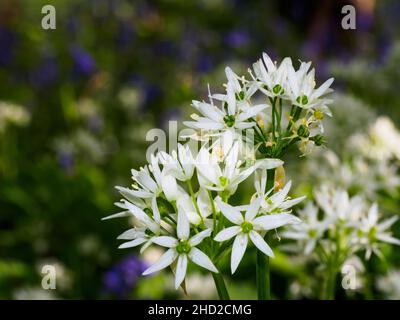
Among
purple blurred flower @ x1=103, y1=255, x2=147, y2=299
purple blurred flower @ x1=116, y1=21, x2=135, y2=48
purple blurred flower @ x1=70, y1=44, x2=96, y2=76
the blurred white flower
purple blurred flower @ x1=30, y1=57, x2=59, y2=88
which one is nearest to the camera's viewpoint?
the blurred white flower

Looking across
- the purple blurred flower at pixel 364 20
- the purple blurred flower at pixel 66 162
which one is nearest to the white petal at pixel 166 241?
the purple blurred flower at pixel 66 162

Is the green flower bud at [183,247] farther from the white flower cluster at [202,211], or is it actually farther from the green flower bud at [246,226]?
the green flower bud at [246,226]

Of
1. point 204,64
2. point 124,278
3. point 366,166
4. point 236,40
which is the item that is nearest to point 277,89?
point 366,166

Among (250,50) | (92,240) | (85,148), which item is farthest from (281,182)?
(250,50)

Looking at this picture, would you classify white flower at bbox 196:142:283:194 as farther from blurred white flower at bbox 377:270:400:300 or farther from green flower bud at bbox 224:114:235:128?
blurred white flower at bbox 377:270:400:300

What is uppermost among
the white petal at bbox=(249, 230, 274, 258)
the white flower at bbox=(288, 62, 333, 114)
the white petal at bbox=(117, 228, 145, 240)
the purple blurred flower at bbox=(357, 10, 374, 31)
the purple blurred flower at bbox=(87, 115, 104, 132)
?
the purple blurred flower at bbox=(357, 10, 374, 31)

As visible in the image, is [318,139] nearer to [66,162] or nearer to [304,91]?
[304,91]

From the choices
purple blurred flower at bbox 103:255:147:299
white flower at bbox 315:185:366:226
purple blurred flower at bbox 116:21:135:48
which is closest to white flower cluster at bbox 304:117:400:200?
white flower at bbox 315:185:366:226
